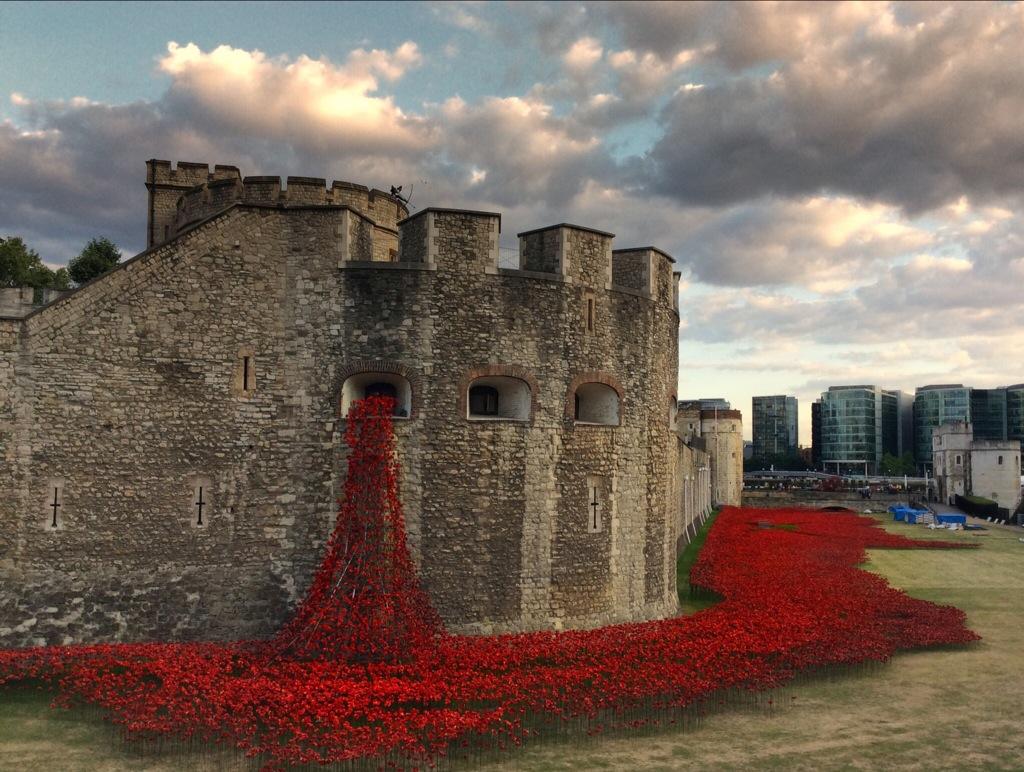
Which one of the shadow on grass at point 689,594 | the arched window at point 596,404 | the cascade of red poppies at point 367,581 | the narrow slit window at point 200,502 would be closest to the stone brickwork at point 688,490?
the shadow on grass at point 689,594

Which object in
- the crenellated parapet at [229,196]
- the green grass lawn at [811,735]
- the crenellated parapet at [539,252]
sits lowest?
the green grass lawn at [811,735]

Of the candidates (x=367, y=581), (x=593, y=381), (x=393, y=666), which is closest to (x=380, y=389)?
(x=367, y=581)

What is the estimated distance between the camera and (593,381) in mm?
18109

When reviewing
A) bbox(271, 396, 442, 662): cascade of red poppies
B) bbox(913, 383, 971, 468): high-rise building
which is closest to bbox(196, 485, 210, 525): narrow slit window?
bbox(271, 396, 442, 662): cascade of red poppies

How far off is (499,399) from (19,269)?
29376mm

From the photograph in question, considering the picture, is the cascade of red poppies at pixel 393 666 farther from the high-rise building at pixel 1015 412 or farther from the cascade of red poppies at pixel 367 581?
the high-rise building at pixel 1015 412

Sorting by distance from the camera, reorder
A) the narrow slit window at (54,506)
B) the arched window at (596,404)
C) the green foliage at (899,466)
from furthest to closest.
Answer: the green foliage at (899,466) < the arched window at (596,404) < the narrow slit window at (54,506)

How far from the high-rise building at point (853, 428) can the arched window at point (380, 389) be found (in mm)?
177133

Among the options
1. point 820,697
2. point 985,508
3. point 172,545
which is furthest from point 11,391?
point 985,508

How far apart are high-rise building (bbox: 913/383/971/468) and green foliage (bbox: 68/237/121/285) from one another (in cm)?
16432

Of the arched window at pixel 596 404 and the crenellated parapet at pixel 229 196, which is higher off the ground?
the crenellated parapet at pixel 229 196

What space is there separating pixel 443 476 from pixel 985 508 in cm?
6449

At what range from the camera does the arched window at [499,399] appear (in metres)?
17.5

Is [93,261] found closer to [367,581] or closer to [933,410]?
[367,581]
